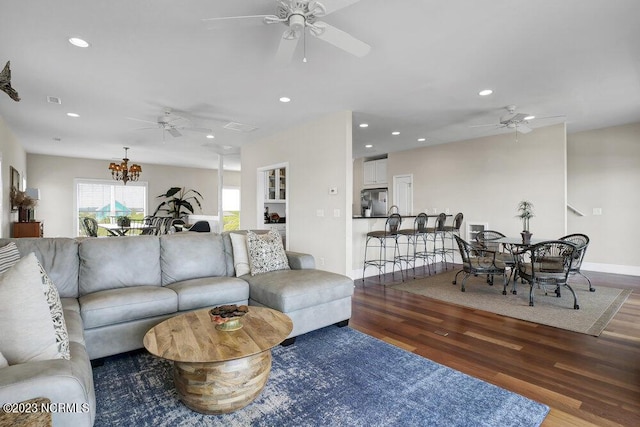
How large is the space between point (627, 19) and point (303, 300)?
353 centimetres

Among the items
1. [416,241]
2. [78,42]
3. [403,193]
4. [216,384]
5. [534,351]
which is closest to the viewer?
[216,384]

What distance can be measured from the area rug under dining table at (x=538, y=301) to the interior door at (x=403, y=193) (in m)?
3.18

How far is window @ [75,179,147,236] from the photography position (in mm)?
9273

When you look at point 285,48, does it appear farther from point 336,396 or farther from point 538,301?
point 538,301

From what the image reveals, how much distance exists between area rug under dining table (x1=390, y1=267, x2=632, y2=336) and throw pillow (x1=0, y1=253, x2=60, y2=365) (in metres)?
4.03

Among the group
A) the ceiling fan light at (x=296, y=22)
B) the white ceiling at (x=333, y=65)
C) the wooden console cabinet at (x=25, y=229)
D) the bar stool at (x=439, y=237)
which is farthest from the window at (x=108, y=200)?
the ceiling fan light at (x=296, y=22)

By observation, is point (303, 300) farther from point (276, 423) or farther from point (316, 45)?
point (316, 45)

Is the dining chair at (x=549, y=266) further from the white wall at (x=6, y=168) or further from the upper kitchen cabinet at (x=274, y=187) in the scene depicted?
the white wall at (x=6, y=168)

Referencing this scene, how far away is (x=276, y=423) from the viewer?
177 centimetres

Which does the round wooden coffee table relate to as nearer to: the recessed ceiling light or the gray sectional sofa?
the gray sectional sofa

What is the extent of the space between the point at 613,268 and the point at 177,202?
36.6 ft

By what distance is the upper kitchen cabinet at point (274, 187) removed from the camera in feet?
22.4

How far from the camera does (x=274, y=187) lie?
6.93 metres

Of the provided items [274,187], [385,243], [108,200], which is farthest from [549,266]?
[108,200]
